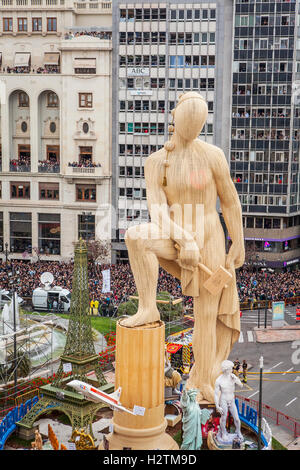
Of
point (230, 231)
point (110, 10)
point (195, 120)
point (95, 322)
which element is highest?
point (110, 10)

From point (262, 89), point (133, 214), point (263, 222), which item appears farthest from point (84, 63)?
point (263, 222)

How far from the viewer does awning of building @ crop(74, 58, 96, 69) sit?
5797cm

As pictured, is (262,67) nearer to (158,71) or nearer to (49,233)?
(158,71)

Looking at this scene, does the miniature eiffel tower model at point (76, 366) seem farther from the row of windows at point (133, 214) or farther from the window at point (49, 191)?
the window at point (49, 191)

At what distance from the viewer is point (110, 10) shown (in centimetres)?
6228

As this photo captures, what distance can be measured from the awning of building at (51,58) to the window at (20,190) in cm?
1288

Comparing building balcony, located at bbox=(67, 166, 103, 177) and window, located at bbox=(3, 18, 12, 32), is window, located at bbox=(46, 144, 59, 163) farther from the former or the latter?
window, located at bbox=(3, 18, 12, 32)

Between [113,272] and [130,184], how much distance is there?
45.1 feet

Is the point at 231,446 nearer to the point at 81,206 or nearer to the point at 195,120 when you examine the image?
the point at 195,120

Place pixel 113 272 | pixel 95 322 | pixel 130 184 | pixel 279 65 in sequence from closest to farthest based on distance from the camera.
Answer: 1. pixel 95 322
2. pixel 113 272
3. pixel 279 65
4. pixel 130 184

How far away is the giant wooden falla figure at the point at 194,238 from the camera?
56.2 feet

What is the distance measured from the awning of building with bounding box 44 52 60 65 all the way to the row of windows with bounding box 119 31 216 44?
7750 millimetres

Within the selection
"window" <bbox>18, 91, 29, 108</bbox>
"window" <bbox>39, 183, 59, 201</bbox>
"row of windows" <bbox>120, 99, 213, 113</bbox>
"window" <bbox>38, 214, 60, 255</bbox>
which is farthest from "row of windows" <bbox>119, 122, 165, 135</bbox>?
"window" <bbox>38, 214, 60, 255</bbox>

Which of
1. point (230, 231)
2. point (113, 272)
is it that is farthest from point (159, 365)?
point (113, 272)
